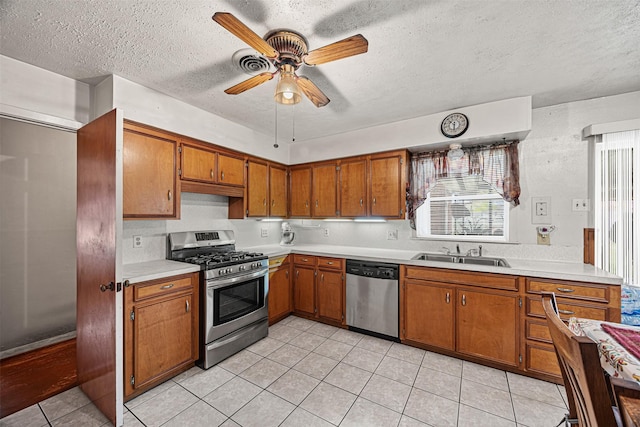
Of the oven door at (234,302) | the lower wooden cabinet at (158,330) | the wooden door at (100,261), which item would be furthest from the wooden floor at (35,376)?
the oven door at (234,302)

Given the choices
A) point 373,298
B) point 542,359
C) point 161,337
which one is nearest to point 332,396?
point 373,298

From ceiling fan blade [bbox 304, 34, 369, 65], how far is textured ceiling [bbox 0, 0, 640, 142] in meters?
0.23

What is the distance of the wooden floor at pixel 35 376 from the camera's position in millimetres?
1991

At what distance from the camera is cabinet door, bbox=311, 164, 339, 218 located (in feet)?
12.2

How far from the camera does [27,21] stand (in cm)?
157

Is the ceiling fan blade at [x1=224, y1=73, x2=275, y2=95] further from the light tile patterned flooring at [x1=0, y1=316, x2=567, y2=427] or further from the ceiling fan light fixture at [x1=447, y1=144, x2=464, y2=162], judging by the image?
the light tile patterned flooring at [x1=0, y1=316, x2=567, y2=427]

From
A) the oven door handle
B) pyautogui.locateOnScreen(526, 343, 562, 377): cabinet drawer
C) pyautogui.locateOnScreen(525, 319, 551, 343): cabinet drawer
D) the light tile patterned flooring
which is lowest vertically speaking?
the light tile patterned flooring

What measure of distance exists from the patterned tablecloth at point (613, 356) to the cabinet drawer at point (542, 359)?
1067mm

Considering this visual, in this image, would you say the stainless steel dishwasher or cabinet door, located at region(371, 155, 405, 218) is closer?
the stainless steel dishwasher

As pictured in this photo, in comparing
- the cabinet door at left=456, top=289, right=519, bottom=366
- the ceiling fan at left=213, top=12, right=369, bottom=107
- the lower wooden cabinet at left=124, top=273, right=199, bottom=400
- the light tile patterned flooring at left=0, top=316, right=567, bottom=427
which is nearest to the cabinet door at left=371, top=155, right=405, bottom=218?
the cabinet door at left=456, top=289, right=519, bottom=366

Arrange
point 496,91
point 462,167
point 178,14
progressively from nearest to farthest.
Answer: point 178,14 < point 496,91 < point 462,167

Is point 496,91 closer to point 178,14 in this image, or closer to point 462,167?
point 462,167

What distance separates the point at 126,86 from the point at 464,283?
3516 millimetres

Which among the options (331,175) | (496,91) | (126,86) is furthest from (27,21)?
(496,91)
